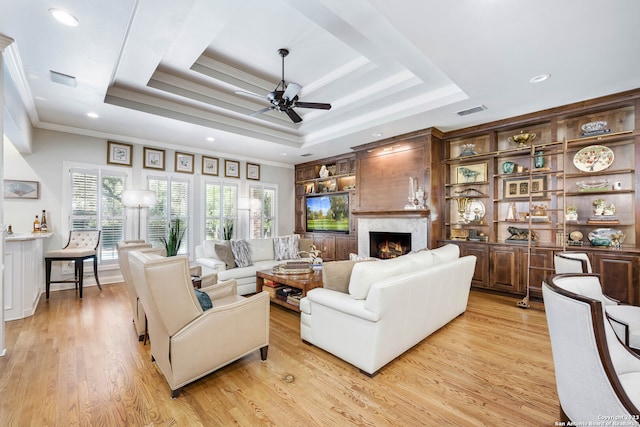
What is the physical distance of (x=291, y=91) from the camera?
3.17 m

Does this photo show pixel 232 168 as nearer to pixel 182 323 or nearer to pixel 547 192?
pixel 182 323

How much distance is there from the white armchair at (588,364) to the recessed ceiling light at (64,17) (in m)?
3.53

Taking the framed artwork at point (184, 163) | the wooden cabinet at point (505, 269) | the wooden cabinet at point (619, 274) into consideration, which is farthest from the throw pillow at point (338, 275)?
the framed artwork at point (184, 163)

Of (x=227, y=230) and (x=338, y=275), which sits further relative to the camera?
(x=227, y=230)

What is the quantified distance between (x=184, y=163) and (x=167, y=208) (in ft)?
3.41

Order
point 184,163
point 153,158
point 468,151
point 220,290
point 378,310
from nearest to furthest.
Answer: point 378,310
point 220,290
point 468,151
point 153,158
point 184,163

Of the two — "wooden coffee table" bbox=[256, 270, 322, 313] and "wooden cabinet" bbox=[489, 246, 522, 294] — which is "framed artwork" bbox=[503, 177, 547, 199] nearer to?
"wooden cabinet" bbox=[489, 246, 522, 294]

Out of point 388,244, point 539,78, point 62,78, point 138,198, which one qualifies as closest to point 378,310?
point 539,78

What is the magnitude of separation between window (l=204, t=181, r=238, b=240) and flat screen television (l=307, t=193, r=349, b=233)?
2009 mm

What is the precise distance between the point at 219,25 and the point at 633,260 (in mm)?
5248

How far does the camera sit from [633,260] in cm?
332

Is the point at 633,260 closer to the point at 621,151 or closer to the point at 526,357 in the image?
the point at 621,151

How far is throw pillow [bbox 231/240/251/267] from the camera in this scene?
15.0 feet

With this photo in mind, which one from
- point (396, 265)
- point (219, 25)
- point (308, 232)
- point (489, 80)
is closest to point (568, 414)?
point (396, 265)
